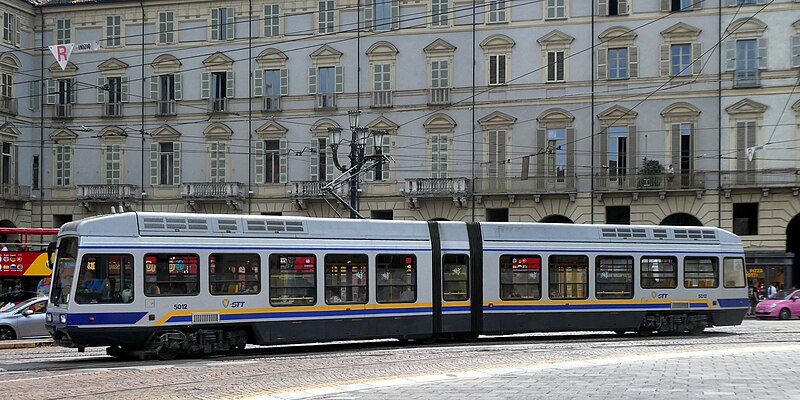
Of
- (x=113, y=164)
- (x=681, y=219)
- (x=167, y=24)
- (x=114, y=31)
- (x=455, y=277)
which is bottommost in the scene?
(x=455, y=277)

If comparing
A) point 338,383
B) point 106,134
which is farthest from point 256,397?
point 106,134

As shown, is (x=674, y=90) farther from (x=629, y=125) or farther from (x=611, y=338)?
(x=611, y=338)

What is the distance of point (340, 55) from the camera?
54438 millimetres

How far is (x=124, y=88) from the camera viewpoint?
56781 mm

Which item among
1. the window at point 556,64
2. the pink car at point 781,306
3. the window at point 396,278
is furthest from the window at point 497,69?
the window at point 396,278

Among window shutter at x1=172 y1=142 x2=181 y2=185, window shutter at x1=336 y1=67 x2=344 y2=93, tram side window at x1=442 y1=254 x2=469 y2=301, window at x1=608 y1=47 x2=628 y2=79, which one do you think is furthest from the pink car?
window shutter at x1=172 y1=142 x2=181 y2=185

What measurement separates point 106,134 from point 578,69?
75.9 feet

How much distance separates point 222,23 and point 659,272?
31.7m

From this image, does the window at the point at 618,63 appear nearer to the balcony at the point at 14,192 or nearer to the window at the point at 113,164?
the window at the point at 113,164

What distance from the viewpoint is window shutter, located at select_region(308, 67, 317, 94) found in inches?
2158

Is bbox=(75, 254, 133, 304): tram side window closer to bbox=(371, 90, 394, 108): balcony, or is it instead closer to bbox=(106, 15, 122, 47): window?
bbox=(371, 90, 394, 108): balcony

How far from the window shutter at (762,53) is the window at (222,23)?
24.3m

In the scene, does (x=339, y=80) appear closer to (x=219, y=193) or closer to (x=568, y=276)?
(x=219, y=193)

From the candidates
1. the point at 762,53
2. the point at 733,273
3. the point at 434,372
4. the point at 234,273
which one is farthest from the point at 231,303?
the point at 762,53
